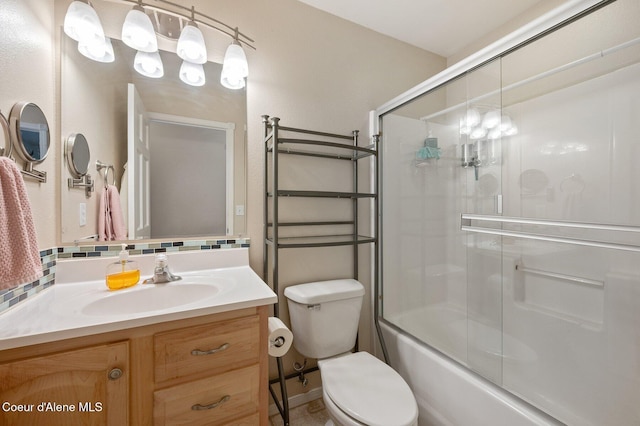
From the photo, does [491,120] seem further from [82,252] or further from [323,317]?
[82,252]

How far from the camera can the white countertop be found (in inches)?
27.0

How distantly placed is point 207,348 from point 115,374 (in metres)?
0.24

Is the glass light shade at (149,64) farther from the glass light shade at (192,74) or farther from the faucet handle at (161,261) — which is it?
the faucet handle at (161,261)

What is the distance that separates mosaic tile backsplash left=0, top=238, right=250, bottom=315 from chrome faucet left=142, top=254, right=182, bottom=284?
0.39ft

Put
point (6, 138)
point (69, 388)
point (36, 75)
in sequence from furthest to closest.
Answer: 1. point (36, 75)
2. point (6, 138)
3. point (69, 388)

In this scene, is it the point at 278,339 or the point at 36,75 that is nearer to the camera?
the point at 36,75

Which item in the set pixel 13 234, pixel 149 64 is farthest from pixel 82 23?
pixel 13 234

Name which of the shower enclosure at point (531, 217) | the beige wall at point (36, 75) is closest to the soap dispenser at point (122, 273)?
the beige wall at point (36, 75)

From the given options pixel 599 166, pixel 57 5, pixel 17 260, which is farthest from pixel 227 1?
pixel 599 166

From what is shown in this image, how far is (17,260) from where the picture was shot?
0.70 meters

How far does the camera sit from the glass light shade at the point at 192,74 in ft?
4.17

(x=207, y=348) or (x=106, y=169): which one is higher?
(x=106, y=169)

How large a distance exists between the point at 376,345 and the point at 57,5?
2.39 meters

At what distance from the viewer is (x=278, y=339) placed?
3.72ft
